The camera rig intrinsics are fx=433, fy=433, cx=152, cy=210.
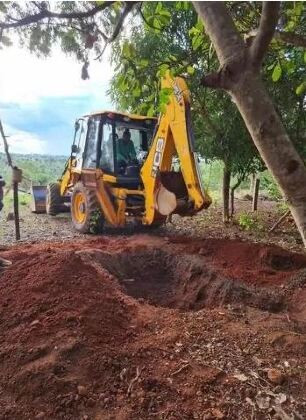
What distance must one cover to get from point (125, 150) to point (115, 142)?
0.35 metres

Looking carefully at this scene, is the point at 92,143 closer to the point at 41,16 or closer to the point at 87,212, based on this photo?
the point at 87,212

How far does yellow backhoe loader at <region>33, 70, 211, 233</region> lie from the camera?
280 inches

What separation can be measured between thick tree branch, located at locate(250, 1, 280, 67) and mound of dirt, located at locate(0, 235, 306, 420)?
6.65 feet

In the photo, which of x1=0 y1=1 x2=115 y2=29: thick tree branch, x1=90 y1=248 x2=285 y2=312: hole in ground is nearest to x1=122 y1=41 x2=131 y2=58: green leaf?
x1=0 y1=1 x2=115 y2=29: thick tree branch

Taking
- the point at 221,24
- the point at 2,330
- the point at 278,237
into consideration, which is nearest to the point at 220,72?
the point at 221,24

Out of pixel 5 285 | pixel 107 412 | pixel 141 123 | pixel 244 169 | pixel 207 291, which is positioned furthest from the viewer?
pixel 244 169

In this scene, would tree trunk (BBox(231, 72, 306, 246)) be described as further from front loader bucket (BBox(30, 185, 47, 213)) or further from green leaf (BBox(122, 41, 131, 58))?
front loader bucket (BBox(30, 185, 47, 213))

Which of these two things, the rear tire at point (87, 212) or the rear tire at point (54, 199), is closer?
the rear tire at point (87, 212)

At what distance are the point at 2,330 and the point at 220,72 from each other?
2.81 m

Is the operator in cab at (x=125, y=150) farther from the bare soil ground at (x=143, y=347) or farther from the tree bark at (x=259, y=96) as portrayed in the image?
the tree bark at (x=259, y=96)

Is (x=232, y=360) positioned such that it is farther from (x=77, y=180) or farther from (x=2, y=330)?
(x=77, y=180)

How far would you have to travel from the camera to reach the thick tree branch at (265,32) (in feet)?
5.71

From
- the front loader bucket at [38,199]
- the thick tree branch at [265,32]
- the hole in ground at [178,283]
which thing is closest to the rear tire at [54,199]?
the front loader bucket at [38,199]

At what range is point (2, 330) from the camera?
3562 mm
